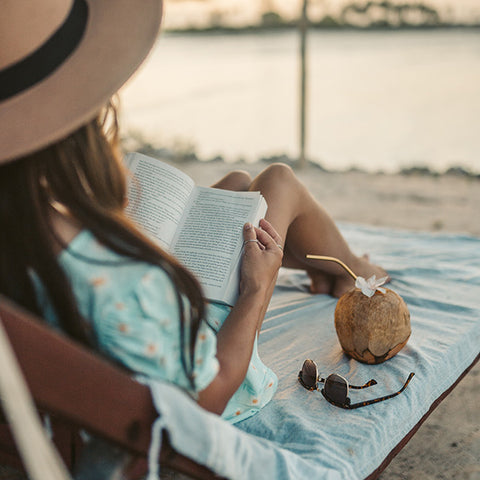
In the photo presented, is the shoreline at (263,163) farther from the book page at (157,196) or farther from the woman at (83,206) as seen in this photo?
the woman at (83,206)

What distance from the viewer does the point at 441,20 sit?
8.98 meters

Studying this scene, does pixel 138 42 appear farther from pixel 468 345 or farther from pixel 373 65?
pixel 373 65

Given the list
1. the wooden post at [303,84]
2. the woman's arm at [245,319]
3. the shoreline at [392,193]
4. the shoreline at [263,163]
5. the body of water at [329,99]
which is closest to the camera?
the woman's arm at [245,319]

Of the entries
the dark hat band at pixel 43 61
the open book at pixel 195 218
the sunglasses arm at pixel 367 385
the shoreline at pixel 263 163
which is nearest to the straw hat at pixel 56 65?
the dark hat band at pixel 43 61

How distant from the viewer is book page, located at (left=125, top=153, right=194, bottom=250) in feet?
5.18

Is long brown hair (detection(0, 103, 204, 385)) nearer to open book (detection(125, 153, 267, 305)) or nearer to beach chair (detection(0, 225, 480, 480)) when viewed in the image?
beach chair (detection(0, 225, 480, 480))

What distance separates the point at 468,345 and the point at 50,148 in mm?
1488

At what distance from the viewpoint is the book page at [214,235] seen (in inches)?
58.9

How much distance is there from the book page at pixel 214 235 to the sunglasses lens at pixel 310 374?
1.06 feet

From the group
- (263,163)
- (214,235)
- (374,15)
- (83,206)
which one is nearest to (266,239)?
(214,235)

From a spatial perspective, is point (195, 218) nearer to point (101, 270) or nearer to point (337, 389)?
point (337, 389)

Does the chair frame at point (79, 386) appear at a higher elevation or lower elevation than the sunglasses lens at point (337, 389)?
higher

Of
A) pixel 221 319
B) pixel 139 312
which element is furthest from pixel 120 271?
pixel 221 319

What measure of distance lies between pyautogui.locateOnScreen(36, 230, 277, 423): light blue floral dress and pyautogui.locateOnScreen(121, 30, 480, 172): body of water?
3.08m
